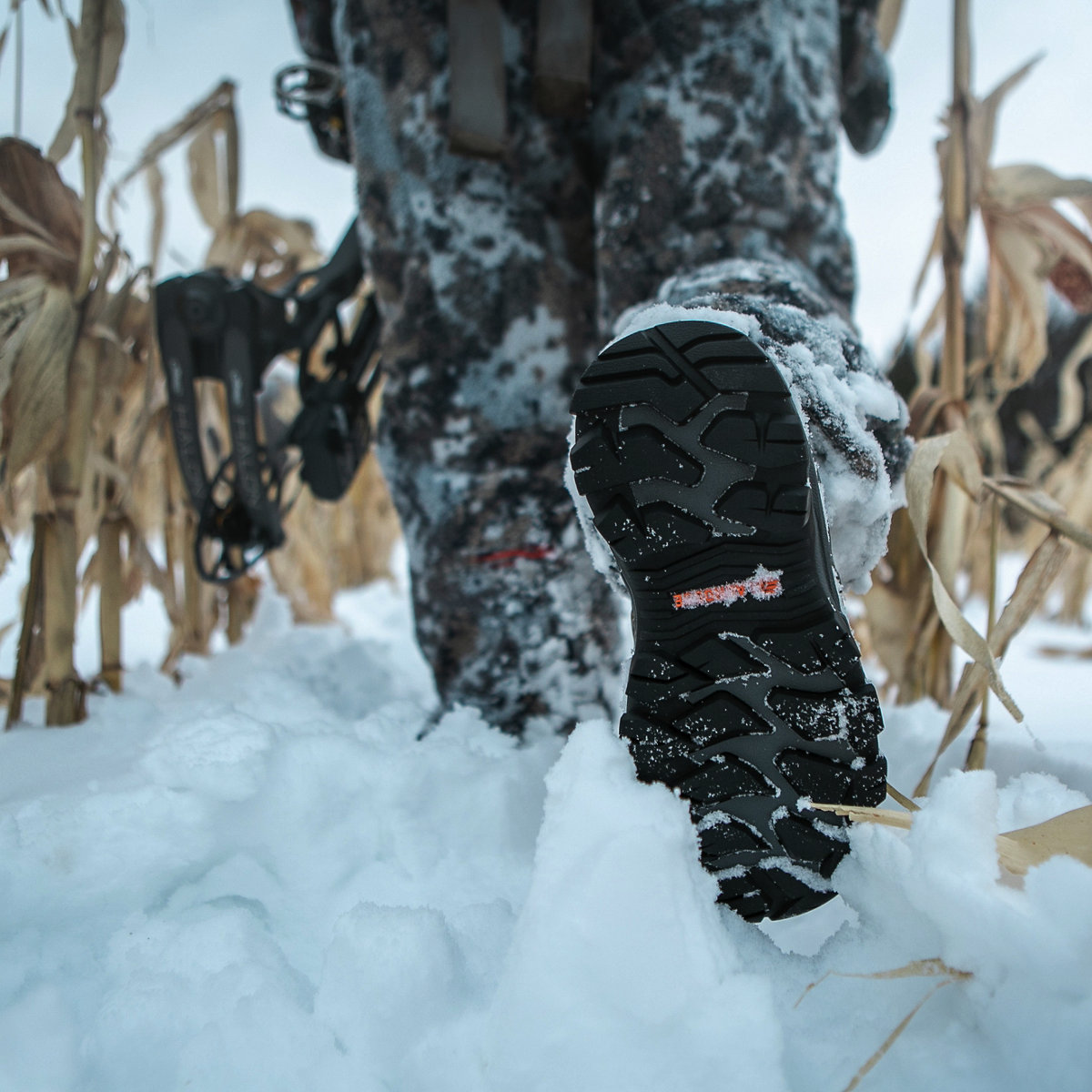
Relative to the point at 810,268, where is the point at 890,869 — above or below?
below

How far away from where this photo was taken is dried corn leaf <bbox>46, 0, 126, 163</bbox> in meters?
0.70

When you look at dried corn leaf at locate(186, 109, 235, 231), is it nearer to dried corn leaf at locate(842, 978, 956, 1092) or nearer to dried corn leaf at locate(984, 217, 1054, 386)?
dried corn leaf at locate(984, 217, 1054, 386)

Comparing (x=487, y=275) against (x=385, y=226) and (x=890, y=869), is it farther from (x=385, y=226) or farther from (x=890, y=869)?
(x=890, y=869)

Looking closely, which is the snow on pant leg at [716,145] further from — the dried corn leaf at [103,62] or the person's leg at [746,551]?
the dried corn leaf at [103,62]

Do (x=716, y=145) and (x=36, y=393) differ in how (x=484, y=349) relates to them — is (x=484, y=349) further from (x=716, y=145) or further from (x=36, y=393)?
(x=36, y=393)

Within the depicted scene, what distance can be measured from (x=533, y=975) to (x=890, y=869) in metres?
0.15

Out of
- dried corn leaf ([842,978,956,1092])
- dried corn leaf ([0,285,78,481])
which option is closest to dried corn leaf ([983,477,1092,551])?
dried corn leaf ([842,978,956,1092])

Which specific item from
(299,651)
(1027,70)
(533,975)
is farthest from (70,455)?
(1027,70)

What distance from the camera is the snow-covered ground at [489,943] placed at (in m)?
0.27

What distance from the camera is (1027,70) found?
78 centimetres

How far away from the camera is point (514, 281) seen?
2.20 feet

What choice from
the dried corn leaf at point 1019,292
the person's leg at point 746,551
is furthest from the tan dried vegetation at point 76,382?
the dried corn leaf at point 1019,292

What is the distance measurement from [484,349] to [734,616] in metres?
0.41

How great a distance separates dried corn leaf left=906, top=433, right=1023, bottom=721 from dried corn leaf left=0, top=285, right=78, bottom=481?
0.71 meters
